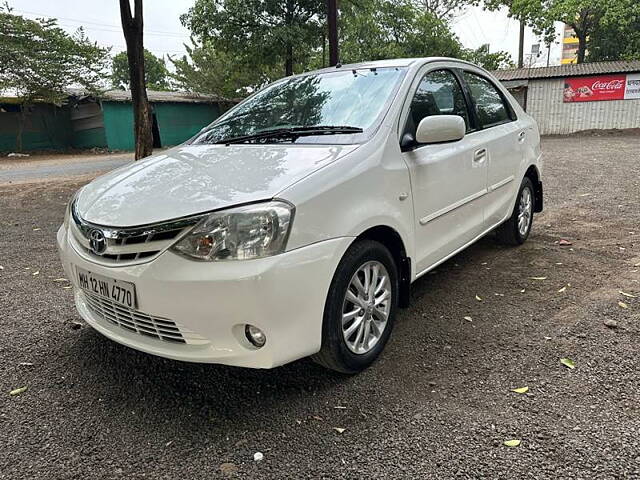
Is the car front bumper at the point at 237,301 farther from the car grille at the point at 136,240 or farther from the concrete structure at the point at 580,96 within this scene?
the concrete structure at the point at 580,96

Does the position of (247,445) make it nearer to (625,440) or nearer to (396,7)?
(625,440)

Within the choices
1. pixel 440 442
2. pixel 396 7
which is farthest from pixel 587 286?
pixel 396 7

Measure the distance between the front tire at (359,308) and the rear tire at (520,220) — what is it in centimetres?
219

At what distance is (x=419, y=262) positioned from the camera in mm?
2934

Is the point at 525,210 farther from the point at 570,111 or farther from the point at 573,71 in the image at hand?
the point at 573,71

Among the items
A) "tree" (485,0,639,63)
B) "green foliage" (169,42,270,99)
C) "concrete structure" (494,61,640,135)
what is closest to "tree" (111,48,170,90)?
"green foliage" (169,42,270,99)

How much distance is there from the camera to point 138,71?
29.7 ft

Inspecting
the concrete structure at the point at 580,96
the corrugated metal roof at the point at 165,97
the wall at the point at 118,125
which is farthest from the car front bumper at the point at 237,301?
the corrugated metal roof at the point at 165,97

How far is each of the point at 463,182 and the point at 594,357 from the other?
133 cm

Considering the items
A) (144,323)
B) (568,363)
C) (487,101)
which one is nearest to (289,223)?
(144,323)

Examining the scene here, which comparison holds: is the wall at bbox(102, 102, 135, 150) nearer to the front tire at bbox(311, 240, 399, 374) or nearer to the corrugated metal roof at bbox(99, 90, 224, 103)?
the corrugated metal roof at bbox(99, 90, 224, 103)

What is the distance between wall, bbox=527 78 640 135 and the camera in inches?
809

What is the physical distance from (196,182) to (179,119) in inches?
1035

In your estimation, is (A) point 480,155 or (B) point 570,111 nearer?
(A) point 480,155
